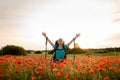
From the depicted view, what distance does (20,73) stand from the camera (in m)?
7.29

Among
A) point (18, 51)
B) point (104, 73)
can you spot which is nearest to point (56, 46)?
point (104, 73)

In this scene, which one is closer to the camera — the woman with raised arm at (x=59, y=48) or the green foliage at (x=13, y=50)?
the woman with raised arm at (x=59, y=48)

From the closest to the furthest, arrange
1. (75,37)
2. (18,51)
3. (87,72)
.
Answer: (87,72), (75,37), (18,51)

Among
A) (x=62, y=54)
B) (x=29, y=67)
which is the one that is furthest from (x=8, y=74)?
(x=62, y=54)

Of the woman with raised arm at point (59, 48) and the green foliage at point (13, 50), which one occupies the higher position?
the green foliage at point (13, 50)

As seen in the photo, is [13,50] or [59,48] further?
[13,50]

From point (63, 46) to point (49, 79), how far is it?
19.6 ft

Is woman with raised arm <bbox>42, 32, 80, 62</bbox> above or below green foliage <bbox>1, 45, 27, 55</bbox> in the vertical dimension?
below

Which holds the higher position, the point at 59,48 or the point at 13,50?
the point at 13,50

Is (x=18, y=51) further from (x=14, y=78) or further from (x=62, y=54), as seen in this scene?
(x=14, y=78)

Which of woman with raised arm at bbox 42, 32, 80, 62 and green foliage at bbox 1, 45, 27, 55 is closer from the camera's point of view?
woman with raised arm at bbox 42, 32, 80, 62

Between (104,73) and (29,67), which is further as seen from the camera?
(29,67)

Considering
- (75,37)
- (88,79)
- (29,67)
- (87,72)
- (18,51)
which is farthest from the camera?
(18,51)

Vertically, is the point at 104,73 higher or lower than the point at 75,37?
lower
